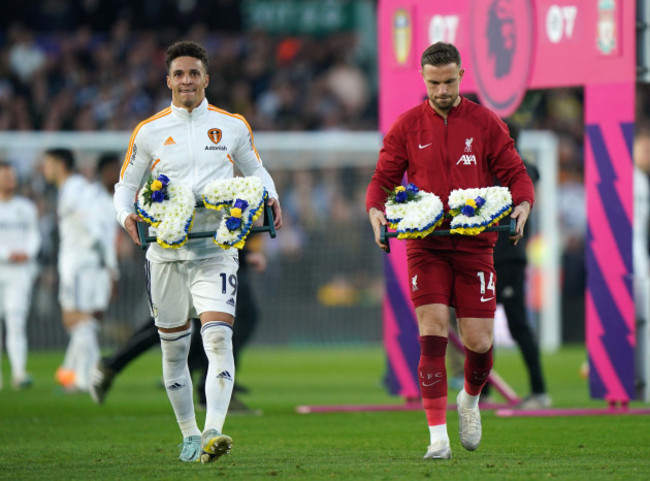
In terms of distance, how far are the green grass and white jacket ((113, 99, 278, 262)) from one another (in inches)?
49.2

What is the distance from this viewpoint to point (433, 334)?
761 centimetres

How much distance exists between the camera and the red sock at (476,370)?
783cm

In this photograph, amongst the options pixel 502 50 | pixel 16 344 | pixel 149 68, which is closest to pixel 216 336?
pixel 502 50

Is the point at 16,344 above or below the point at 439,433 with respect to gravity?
below

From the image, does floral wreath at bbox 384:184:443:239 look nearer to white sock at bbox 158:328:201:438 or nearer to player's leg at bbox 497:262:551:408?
white sock at bbox 158:328:201:438

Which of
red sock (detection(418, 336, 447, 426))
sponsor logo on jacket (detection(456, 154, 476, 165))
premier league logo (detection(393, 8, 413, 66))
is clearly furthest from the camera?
premier league logo (detection(393, 8, 413, 66))

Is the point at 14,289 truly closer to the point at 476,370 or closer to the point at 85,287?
the point at 85,287

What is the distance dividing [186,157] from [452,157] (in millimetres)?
1542

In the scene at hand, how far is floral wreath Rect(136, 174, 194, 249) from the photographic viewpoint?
24.8 ft

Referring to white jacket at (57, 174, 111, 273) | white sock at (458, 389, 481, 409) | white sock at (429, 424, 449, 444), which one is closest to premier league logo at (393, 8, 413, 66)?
white jacket at (57, 174, 111, 273)

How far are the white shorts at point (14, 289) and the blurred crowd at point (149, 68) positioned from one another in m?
8.46

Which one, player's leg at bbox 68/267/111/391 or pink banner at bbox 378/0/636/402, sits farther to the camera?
player's leg at bbox 68/267/111/391

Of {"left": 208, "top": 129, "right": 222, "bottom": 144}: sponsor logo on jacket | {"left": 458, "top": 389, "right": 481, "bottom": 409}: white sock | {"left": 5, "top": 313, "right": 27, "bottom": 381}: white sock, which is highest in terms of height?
{"left": 208, "top": 129, "right": 222, "bottom": 144}: sponsor logo on jacket

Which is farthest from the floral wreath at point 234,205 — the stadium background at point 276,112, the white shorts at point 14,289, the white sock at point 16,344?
the stadium background at point 276,112
